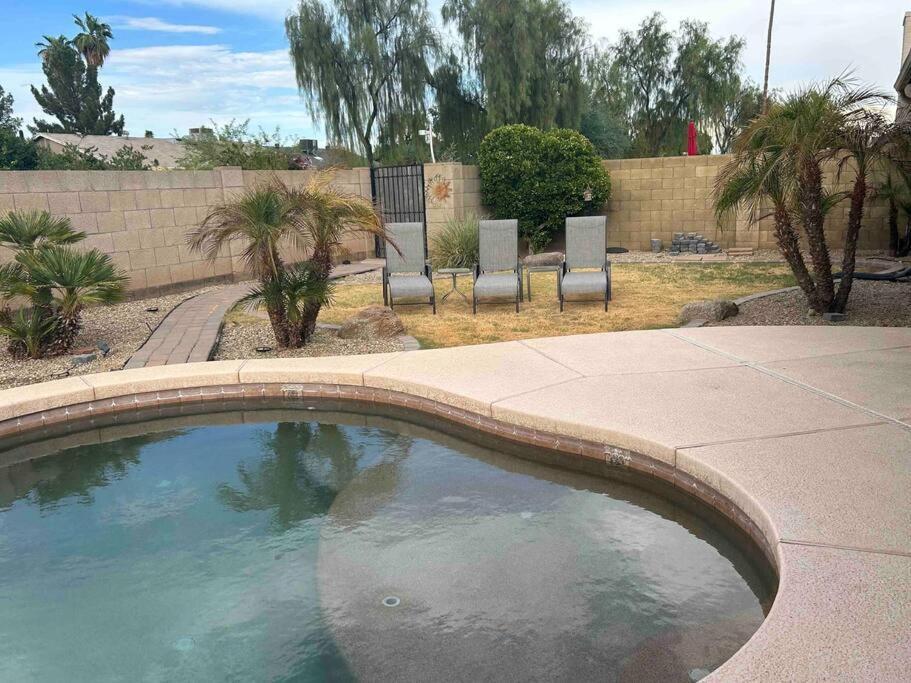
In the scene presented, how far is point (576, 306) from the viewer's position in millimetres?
9023

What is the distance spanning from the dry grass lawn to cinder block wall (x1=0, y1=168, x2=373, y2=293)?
260cm

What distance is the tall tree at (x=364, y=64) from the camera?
2488 centimetres

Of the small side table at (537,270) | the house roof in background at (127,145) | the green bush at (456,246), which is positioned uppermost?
the house roof in background at (127,145)

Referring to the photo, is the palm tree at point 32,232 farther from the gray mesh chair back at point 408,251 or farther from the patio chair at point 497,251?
the patio chair at point 497,251

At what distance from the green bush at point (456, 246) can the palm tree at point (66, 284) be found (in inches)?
258

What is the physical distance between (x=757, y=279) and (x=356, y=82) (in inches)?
751

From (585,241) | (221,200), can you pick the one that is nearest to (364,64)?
(221,200)

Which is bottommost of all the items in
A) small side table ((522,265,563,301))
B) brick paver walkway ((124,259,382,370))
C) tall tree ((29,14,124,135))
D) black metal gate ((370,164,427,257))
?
brick paver walkway ((124,259,382,370))

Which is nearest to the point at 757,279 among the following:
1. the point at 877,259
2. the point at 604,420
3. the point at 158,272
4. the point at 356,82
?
the point at 877,259

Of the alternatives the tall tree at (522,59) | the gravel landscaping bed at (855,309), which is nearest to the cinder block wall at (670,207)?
the gravel landscaping bed at (855,309)

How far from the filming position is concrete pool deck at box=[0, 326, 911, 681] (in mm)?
2453

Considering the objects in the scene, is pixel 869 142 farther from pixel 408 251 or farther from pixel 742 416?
pixel 408 251

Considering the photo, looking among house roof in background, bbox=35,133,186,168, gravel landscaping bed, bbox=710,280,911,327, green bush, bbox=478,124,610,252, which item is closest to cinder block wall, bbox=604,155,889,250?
green bush, bbox=478,124,610,252

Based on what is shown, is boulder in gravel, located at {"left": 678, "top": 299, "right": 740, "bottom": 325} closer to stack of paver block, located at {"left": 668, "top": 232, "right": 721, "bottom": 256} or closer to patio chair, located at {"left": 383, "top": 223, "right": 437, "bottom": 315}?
patio chair, located at {"left": 383, "top": 223, "right": 437, "bottom": 315}
